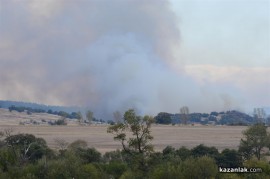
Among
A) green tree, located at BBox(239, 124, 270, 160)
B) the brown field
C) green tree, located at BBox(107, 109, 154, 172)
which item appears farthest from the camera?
the brown field

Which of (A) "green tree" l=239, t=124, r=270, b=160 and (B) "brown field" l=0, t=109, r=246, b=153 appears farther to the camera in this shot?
(B) "brown field" l=0, t=109, r=246, b=153

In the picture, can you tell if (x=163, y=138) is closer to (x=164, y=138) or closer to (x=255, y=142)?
(x=164, y=138)

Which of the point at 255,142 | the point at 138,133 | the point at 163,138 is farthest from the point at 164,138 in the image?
the point at 138,133

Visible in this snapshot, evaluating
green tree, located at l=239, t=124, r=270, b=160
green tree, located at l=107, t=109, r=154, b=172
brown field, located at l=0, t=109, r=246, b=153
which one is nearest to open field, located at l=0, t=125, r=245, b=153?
brown field, located at l=0, t=109, r=246, b=153

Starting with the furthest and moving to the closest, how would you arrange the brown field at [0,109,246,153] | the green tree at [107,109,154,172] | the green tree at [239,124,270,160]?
the brown field at [0,109,246,153] < the green tree at [239,124,270,160] < the green tree at [107,109,154,172]

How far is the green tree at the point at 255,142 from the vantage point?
7299 centimetres

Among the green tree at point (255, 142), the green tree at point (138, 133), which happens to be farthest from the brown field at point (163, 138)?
the green tree at point (138, 133)

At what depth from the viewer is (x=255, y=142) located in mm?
75875

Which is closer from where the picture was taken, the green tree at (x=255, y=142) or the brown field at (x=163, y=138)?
the green tree at (x=255, y=142)

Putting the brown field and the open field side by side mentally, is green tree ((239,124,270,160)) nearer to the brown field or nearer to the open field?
the brown field

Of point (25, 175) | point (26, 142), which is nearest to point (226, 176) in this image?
point (25, 175)

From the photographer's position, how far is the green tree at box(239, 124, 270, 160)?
239 feet

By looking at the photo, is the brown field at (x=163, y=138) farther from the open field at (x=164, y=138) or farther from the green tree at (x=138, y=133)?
the green tree at (x=138, y=133)

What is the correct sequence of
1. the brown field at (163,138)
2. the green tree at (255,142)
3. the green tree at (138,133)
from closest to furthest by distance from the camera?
the green tree at (138,133), the green tree at (255,142), the brown field at (163,138)
